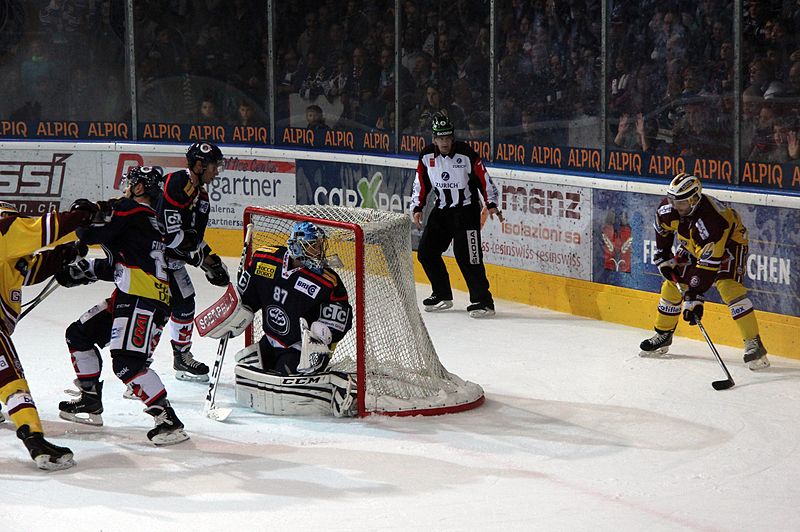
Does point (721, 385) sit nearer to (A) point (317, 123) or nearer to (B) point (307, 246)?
(B) point (307, 246)

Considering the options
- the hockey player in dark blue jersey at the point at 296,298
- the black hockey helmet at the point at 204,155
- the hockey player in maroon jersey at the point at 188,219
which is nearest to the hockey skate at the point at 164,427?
the hockey player in dark blue jersey at the point at 296,298

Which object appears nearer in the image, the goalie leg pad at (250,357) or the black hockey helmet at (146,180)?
the black hockey helmet at (146,180)

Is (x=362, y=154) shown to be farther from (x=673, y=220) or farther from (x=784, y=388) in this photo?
(x=784, y=388)

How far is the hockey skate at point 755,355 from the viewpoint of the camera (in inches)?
292

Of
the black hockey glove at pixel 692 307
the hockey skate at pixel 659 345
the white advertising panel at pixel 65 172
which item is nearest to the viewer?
the black hockey glove at pixel 692 307

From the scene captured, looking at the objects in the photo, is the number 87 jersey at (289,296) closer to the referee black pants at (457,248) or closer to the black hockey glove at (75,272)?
the black hockey glove at (75,272)

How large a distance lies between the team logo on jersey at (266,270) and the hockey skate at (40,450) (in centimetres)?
141

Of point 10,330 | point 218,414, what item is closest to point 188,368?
point 218,414

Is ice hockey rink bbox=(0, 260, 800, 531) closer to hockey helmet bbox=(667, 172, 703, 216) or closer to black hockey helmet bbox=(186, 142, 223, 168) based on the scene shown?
hockey helmet bbox=(667, 172, 703, 216)

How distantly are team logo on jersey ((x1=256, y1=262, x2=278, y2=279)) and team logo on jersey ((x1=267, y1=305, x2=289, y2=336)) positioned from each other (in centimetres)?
15

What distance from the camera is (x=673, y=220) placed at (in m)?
7.59

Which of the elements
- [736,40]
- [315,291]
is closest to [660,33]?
[736,40]

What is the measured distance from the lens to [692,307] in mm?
7336

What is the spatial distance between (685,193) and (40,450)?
3731 millimetres
